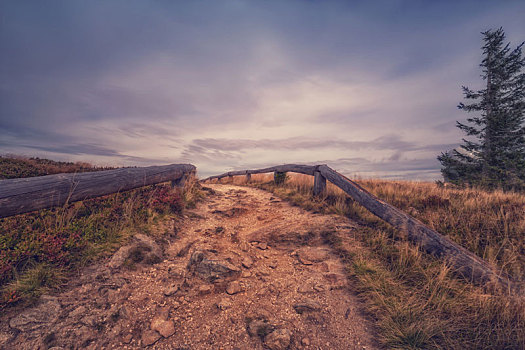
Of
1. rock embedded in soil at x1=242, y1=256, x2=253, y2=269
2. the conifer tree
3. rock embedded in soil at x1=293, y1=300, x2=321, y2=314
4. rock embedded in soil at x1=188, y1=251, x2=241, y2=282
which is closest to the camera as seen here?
rock embedded in soil at x1=293, y1=300, x2=321, y2=314

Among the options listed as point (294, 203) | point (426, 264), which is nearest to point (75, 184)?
point (294, 203)

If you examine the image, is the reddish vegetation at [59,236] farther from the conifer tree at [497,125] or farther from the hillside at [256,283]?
the conifer tree at [497,125]

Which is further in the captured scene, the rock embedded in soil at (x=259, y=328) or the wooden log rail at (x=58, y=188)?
the wooden log rail at (x=58, y=188)

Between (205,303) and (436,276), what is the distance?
3.70 metres

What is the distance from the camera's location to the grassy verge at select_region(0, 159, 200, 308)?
9.29 ft

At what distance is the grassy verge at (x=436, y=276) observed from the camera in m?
2.45

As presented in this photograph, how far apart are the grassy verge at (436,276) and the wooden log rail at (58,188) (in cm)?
519

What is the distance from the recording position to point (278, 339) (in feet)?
8.16

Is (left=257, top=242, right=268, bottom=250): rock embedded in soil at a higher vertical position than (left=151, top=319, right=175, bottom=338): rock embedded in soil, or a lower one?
higher

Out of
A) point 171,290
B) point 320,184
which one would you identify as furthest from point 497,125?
point 171,290

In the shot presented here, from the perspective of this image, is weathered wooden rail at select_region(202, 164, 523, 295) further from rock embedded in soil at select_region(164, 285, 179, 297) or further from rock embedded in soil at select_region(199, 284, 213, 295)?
rock embedded in soil at select_region(164, 285, 179, 297)

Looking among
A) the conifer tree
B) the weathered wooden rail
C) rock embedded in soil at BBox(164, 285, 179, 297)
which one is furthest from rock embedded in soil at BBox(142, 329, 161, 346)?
the conifer tree

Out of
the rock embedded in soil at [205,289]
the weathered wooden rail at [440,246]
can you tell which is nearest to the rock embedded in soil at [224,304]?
the rock embedded in soil at [205,289]

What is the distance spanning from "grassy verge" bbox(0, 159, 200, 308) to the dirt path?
0.83ft
